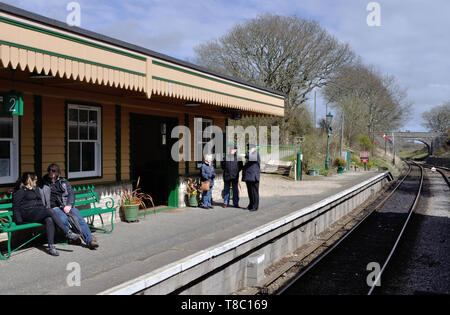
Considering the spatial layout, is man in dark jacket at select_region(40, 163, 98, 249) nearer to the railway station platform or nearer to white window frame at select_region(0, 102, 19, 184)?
the railway station platform

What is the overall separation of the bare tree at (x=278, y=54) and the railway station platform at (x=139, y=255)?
2595 centimetres

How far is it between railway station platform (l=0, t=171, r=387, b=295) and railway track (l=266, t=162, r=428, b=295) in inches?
37.7

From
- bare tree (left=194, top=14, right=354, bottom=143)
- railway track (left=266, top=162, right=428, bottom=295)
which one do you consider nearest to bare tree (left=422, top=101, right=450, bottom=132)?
bare tree (left=194, top=14, right=354, bottom=143)

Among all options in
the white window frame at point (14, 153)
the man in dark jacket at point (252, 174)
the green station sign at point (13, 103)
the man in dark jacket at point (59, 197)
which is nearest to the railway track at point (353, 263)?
the man in dark jacket at point (252, 174)

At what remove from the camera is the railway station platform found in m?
4.41

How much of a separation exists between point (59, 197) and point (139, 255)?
64.5 inches

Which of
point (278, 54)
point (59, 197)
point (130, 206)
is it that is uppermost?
point (278, 54)

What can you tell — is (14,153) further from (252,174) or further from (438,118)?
(438,118)

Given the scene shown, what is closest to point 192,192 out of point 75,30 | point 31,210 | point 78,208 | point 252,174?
point 252,174

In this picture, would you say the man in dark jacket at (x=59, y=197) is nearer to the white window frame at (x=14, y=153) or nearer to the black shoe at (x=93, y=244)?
the black shoe at (x=93, y=244)

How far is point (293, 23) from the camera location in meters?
33.6

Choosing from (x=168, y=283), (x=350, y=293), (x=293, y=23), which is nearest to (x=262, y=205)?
(x=350, y=293)

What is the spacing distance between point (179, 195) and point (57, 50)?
17.9ft

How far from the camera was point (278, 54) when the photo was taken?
3356 cm
